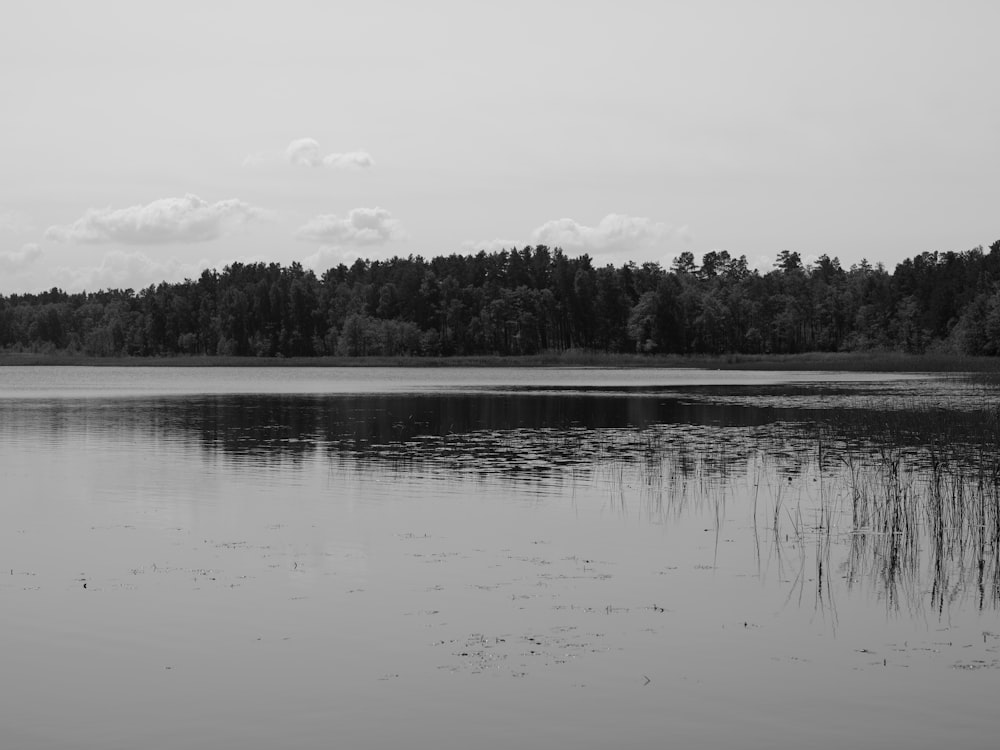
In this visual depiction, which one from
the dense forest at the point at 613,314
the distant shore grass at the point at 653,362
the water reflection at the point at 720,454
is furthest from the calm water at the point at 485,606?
the dense forest at the point at 613,314

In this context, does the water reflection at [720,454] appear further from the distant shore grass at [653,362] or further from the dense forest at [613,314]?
the dense forest at [613,314]

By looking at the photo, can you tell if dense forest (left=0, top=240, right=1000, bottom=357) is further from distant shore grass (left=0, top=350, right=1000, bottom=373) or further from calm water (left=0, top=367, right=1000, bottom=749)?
calm water (left=0, top=367, right=1000, bottom=749)

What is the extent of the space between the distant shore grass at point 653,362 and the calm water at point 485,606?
78143 mm

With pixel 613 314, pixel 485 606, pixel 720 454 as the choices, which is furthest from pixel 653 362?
pixel 485 606

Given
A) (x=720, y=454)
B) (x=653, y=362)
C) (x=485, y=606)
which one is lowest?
(x=485, y=606)

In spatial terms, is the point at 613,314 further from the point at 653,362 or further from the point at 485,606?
the point at 485,606

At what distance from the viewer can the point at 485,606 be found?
46.5ft

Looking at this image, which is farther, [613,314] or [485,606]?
[613,314]

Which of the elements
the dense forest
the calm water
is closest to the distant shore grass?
the dense forest

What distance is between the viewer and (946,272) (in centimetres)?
16462

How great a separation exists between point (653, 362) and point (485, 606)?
13765 cm

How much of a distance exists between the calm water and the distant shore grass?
3076 inches

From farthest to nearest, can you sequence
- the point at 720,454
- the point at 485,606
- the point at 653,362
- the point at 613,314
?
the point at 613,314, the point at 653,362, the point at 720,454, the point at 485,606

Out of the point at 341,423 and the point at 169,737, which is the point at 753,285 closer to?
the point at 341,423
